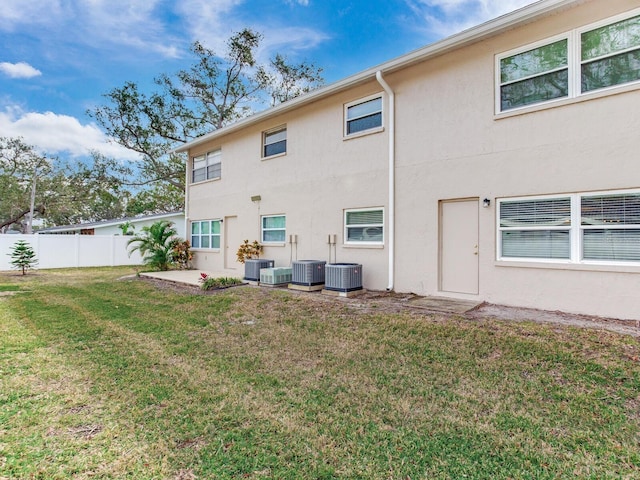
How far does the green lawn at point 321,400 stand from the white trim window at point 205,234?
26.1ft

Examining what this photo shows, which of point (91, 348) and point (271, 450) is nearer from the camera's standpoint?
point (271, 450)

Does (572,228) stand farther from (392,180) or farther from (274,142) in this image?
(274,142)

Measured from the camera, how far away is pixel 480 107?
7.25 meters

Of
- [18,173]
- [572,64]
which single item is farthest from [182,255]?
[18,173]

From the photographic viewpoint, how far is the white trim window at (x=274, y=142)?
1160 cm

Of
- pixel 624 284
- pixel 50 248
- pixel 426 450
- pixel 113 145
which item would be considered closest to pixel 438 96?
pixel 624 284

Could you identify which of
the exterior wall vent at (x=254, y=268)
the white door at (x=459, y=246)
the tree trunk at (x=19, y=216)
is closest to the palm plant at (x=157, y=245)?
the exterior wall vent at (x=254, y=268)

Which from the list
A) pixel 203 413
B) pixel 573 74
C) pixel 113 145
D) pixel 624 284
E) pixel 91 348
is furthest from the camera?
pixel 113 145

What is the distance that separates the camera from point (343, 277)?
820cm

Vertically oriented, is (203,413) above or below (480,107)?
below

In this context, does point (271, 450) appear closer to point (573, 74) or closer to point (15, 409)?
point (15, 409)

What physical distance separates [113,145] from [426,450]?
2378 centimetres

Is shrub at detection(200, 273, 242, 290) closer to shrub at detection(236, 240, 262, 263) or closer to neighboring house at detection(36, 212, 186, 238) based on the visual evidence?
shrub at detection(236, 240, 262, 263)

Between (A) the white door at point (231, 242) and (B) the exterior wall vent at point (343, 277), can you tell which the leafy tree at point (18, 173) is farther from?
(B) the exterior wall vent at point (343, 277)
